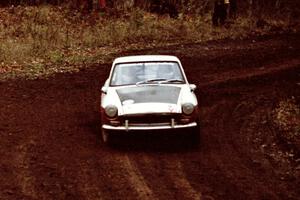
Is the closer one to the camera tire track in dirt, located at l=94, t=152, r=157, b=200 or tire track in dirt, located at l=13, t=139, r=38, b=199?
tire track in dirt, located at l=94, t=152, r=157, b=200

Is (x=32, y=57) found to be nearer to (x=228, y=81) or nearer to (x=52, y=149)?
(x=228, y=81)

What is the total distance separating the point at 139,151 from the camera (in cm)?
1088

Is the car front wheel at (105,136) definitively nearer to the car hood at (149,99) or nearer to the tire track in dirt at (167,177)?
the car hood at (149,99)

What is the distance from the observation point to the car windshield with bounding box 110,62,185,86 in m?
11.8

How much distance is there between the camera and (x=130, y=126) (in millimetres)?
10680

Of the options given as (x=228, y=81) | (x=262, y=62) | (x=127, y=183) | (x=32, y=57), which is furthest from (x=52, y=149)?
(x=262, y=62)

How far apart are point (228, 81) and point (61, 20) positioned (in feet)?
42.1

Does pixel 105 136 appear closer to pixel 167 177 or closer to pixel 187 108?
pixel 187 108

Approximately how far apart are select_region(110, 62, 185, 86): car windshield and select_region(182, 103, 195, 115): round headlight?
1.10m

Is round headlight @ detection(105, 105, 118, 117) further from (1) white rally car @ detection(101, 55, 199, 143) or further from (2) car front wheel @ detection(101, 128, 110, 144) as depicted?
(2) car front wheel @ detection(101, 128, 110, 144)

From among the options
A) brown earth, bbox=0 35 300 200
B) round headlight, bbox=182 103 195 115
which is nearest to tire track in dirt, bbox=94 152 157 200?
brown earth, bbox=0 35 300 200

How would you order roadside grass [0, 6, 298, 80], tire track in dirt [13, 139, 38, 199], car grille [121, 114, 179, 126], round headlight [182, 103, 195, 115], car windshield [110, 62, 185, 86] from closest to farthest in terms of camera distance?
tire track in dirt [13, 139, 38, 199] → car grille [121, 114, 179, 126] → round headlight [182, 103, 195, 115] → car windshield [110, 62, 185, 86] → roadside grass [0, 6, 298, 80]

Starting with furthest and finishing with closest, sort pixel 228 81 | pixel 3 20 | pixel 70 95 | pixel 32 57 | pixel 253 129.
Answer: pixel 3 20, pixel 32 57, pixel 228 81, pixel 70 95, pixel 253 129

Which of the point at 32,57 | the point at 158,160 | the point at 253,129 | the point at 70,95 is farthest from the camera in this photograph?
the point at 32,57
